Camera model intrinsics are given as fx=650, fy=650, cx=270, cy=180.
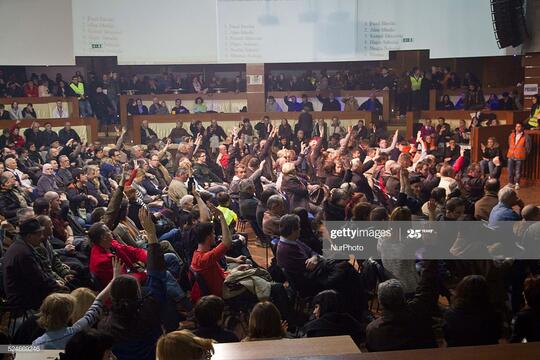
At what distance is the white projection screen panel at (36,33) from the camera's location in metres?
8.38

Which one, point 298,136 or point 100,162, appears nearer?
point 100,162

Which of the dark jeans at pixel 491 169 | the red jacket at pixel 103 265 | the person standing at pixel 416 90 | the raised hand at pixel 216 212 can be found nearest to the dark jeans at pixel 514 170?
the dark jeans at pixel 491 169

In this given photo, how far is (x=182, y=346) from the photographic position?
2.79 meters

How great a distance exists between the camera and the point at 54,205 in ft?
19.2

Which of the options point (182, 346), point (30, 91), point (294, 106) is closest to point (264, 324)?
point (182, 346)

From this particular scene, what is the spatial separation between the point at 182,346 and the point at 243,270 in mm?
1976

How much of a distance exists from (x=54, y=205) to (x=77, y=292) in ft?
7.60

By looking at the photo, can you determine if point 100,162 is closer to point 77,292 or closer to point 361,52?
point 361,52

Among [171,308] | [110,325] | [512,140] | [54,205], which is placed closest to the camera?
[110,325]

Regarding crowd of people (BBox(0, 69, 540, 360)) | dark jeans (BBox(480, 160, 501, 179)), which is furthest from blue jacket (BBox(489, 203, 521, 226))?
dark jeans (BBox(480, 160, 501, 179))

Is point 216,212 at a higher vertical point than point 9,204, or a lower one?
higher

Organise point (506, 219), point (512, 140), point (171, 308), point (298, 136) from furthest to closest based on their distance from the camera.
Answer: point (298, 136), point (512, 140), point (506, 219), point (171, 308)

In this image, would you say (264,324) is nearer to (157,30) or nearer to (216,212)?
(216,212)

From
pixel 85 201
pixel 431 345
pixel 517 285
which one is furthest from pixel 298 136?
pixel 431 345
